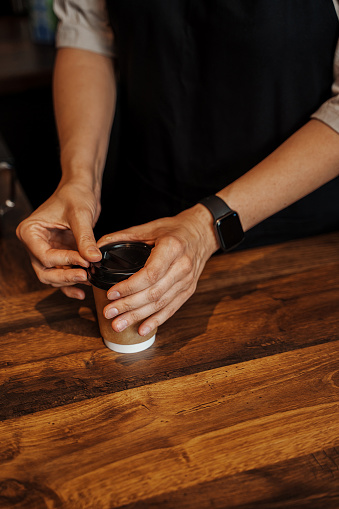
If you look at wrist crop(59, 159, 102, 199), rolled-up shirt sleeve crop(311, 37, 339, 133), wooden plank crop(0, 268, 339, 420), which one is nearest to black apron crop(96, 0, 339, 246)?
rolled-up shirt sleeve crop(311, 37, 339, 133)

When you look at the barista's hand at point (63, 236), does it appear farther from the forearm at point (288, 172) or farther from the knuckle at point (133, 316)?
the forearm at point (288, 172)

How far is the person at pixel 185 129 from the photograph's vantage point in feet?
A: 3.36

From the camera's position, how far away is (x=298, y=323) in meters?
1.02

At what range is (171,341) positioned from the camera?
988 mm

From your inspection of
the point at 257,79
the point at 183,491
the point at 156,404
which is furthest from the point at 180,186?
the point at 183,491

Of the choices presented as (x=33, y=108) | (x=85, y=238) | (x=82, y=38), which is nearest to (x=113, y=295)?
(x=85, y=238)

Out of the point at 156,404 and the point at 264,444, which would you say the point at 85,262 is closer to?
the point at 156,404

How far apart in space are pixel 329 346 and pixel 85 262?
18.7 inches

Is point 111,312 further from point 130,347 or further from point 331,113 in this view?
point 331,113

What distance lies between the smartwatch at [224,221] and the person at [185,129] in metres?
0.02

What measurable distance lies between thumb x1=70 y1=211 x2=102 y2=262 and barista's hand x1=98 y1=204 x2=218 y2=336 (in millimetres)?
36

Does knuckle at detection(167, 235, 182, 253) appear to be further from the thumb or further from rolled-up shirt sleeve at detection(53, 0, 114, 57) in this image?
rolled-up shirt sleeve at detection(53, 0, 114, 57)

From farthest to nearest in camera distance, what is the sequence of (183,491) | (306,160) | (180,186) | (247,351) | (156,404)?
(180,186)
(306,160)
(247,351)
(156,404)
(183,491)

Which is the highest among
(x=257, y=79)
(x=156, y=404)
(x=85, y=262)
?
(x=257, y=79)
